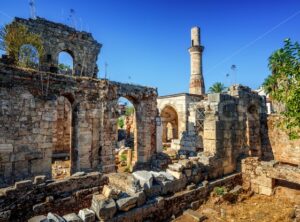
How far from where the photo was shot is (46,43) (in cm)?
1373

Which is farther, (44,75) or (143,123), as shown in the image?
(143,123)

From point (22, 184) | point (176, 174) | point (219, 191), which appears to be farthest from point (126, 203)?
point (219, 191)

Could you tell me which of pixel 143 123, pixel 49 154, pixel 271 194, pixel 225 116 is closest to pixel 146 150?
pixel 143 123

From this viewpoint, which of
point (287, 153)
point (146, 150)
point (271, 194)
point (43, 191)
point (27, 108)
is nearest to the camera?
point (43, 191)

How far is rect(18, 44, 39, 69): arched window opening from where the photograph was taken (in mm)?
11045

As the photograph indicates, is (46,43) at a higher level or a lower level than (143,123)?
higher

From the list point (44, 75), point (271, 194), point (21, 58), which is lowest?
point (271, 194)

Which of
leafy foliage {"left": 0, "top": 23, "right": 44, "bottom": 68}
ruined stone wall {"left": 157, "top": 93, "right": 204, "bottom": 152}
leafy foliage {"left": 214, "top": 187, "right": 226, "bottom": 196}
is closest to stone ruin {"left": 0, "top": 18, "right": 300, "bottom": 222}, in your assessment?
leafy foliage {"left": 214, "top": 187, "right": 226, "bottom": 196}

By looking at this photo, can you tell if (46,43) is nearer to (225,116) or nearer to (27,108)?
(27,108)

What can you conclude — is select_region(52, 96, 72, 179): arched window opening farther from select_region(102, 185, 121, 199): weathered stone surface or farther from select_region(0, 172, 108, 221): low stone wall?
select_region(102, 185, 121, 199): weathered stone surface

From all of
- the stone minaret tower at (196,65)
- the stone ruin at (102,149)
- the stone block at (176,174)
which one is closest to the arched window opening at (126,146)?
the stone ruin at (102,149)

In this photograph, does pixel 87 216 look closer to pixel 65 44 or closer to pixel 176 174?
pixel 176 174

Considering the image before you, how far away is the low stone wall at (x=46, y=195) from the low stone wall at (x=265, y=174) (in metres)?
4.40

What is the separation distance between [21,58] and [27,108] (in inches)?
149
